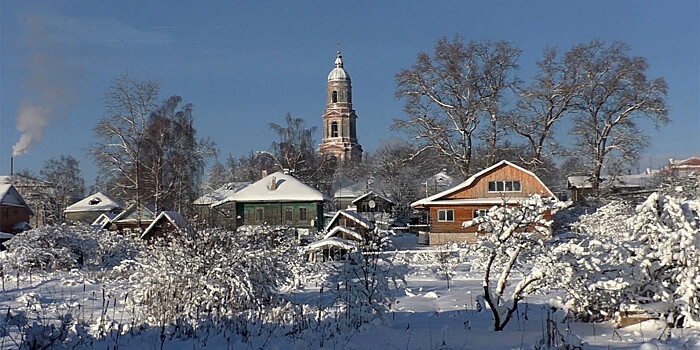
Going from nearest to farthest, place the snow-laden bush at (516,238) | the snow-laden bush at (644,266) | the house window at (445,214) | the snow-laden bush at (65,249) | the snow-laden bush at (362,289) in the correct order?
the snow-laden bush at (644,266) → the snow-laden bush at (516,238) → the snow-laden bush at (362,289) → the snow-laden bush at (65,249) → the house window at (445,214)

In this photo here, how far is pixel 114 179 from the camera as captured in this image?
34.9 meters

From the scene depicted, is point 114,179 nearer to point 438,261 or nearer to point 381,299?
point 438,261

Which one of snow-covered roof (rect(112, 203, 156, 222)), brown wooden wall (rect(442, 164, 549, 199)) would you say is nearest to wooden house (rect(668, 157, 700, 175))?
brown wooden wall (rect(442, 164, 549, 199))

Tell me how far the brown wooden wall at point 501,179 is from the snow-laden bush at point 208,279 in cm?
2280

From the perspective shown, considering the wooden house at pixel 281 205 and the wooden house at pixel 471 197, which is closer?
the wooden house at pixel 471 197

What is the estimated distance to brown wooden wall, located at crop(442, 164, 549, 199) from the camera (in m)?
32.1

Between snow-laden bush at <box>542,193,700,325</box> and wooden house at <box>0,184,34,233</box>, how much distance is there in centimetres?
4144

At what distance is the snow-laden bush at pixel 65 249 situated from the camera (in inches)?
818

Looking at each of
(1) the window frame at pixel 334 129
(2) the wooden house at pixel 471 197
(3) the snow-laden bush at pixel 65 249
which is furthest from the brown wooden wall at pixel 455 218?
(1) the window frame at pixel 334 129

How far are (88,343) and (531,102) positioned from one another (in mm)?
30601

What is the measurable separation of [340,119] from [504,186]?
53.7 meters

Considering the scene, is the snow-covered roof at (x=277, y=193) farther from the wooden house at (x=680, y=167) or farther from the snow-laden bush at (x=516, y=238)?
the snow-laden bush at (x=516, y=238)

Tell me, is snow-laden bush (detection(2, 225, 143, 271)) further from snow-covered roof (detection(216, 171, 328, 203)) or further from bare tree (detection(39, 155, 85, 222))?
bare tree (detection(39, 155, 85, 222))

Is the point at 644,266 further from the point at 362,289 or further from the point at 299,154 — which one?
the point at 299,154
